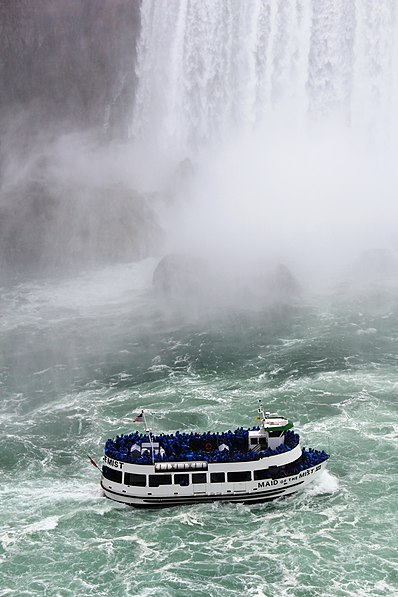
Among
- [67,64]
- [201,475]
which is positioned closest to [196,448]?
[201,475]

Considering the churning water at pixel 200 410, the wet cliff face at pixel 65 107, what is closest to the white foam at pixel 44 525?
the churning water at pixel 200 410

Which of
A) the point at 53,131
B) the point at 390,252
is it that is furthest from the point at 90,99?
the point at 390,252

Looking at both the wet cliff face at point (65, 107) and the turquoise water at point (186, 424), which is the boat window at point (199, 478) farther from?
the wet cliff face at point (65, 107)

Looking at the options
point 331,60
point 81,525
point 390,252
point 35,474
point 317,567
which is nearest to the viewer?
point 317,567

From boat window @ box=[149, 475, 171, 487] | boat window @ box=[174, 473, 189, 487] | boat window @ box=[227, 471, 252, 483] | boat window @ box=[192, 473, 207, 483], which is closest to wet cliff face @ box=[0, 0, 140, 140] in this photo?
boat window @ box=[149, 475, 171, 487]

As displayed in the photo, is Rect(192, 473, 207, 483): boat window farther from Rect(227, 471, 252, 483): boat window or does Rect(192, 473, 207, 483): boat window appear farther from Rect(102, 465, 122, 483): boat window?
Rect(102, 465, 122, 483): boat window

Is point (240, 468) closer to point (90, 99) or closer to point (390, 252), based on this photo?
point (390, 252)

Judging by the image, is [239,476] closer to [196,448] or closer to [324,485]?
[196,448]
